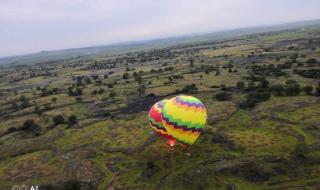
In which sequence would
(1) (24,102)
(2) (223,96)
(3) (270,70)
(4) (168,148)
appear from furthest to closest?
(3) (270,70) < (1) (24,102) < (2) (223,96) < (4) (168,148)

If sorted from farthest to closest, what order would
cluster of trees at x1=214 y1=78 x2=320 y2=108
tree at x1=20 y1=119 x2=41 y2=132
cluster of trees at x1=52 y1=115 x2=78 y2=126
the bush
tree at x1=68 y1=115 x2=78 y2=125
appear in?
the bush < cluster of trees at x1=52 y1=115 x2=78 y2=126 < tree at x1=68 y1=115 x2=78 y2=125 < cluster of trees at x1=214 y1=78 x2=320 y2=108 < tree at x1=20 y1=119 x2=41 y2=132

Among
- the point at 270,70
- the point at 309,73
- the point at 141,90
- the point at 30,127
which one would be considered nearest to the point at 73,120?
the point at 30,127

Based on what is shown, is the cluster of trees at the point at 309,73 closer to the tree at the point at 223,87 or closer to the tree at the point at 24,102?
the tree at the point at 223,87

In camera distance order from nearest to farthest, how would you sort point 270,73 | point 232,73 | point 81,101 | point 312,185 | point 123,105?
point 312,185 → point 123,105 → point 81,101 → point 270,73 → point 232,73

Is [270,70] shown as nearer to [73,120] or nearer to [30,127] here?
[73,120]

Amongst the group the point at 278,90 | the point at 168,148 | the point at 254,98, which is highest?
the point at 168,148

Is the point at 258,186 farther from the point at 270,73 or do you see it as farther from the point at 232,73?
the point at 232,73

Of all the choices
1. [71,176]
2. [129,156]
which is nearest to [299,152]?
[129,156]

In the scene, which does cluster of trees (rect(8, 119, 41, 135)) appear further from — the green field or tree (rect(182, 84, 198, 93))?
tree (rect(182, 84, 198, 93))

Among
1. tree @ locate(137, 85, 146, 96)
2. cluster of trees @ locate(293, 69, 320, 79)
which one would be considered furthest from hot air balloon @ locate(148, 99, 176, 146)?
cluster of trees @ locate(293, 69, 320, 79)
